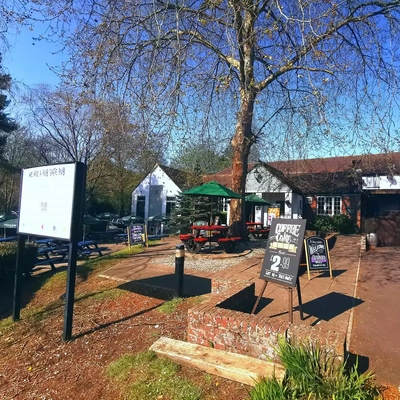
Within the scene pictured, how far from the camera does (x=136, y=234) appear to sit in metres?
13.1

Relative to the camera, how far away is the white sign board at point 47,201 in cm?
481

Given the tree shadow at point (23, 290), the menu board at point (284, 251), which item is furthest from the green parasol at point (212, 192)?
the menu board at point (284, 251)

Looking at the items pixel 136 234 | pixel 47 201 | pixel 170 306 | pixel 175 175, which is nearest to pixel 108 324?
pixel 170 306

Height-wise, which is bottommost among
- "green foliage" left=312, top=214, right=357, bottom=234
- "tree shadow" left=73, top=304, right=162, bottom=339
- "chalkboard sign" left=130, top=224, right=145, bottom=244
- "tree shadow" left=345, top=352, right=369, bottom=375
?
"tree shadow" left=73, top=304, right=162, bottom=339

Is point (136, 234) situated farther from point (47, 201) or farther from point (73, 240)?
point (73, 240)

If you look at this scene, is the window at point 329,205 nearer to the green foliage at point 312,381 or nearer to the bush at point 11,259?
the bush at point 11,259

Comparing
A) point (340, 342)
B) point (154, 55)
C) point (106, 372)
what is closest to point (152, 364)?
point (106, 372)

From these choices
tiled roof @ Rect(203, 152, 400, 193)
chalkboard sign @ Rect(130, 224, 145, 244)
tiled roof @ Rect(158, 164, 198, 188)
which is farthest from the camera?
tiled roof @ Rect(158, 164, 198, 188)

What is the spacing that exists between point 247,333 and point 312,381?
849 mm

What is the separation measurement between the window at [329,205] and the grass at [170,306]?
2096 cm

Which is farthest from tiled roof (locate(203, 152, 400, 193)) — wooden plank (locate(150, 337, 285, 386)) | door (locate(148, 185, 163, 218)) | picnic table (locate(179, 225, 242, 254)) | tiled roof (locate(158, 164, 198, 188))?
wooden plank (locate(150, 337, 285, 386))

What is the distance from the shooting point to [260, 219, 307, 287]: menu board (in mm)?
4266

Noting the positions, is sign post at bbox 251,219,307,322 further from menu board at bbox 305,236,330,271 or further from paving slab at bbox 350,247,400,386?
menu board at bbox 305,236,330,271

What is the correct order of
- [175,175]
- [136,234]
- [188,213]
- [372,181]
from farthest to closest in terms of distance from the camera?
[175,175], [372,181], [188,213], [136,234]
